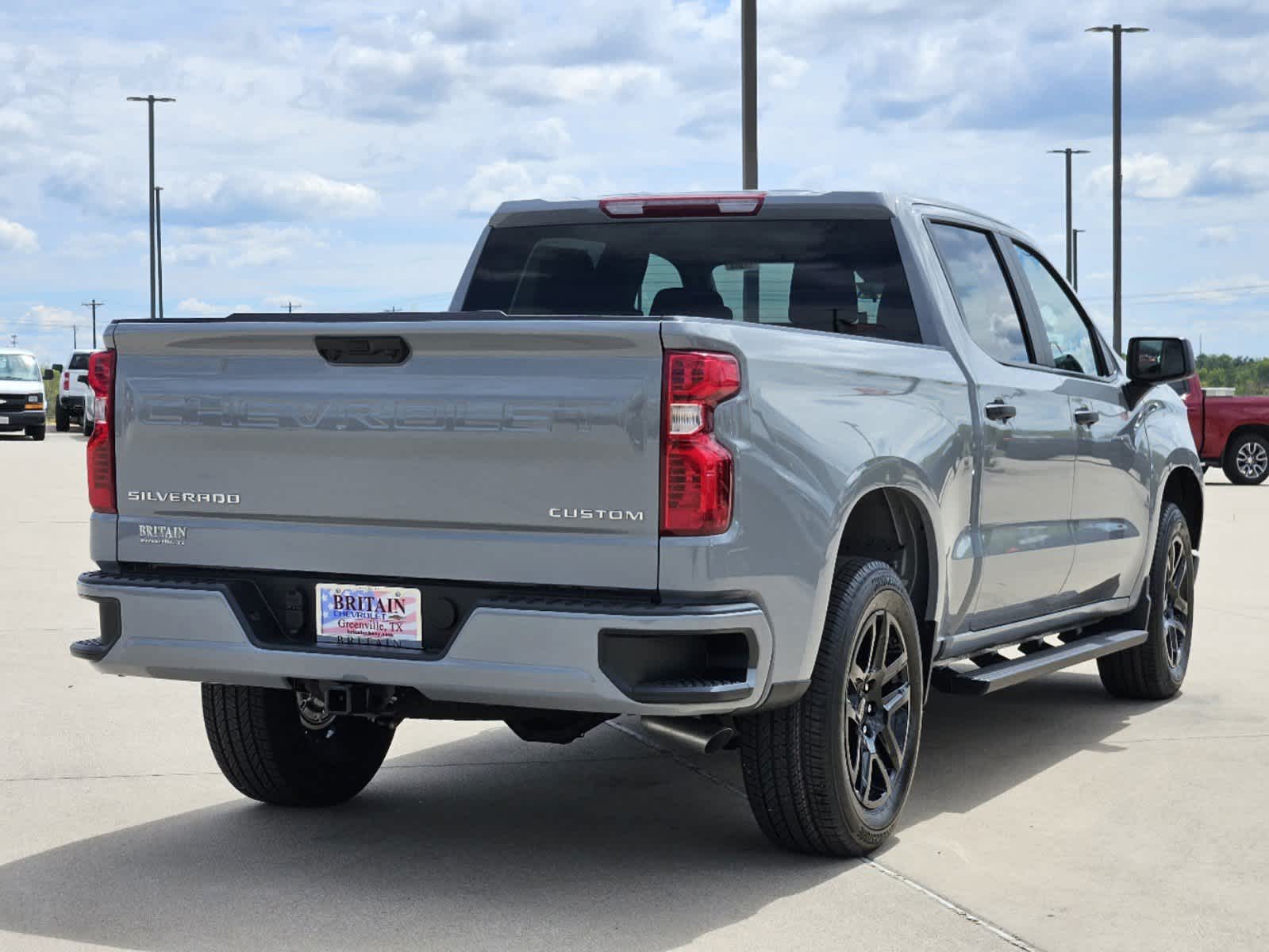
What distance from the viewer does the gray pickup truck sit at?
190 inches

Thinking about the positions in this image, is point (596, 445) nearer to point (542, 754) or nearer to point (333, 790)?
point (333, 790)

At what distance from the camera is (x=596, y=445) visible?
4.81m

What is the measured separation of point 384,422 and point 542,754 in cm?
250

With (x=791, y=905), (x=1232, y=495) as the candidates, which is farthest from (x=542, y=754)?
(x=1232, y=495)

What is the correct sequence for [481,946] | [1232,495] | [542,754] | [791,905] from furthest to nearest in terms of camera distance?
[1232,495]
[542,754]
[791,905]
[481,946]

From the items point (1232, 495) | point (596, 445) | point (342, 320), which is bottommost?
point (1232, 495)

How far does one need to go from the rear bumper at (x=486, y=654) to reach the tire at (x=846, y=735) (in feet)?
1.30

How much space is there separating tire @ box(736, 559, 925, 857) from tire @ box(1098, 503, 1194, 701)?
2696 millimetres

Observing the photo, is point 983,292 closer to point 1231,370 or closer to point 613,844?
point 613,844

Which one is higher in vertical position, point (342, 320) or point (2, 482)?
point (342, 320)

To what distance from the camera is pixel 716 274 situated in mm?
6734

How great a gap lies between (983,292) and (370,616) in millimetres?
2930

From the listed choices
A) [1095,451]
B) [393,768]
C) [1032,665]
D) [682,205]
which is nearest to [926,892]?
[1032,665]

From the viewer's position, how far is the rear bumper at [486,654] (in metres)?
4.81
